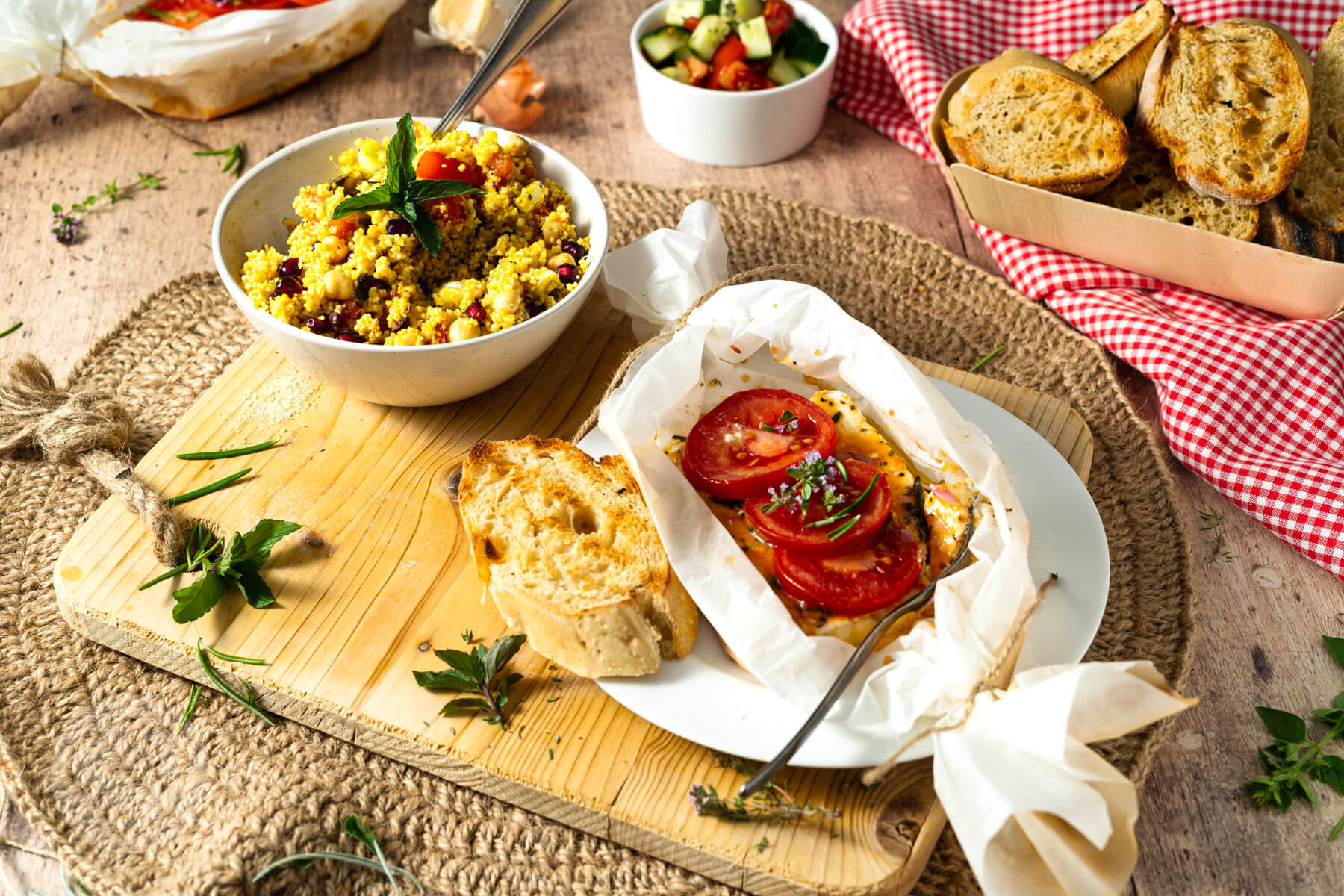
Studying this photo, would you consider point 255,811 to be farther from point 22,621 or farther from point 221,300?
point 221,300

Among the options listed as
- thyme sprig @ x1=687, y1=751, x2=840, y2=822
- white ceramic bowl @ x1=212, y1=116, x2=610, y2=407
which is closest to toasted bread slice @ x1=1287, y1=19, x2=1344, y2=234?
white ceramic bowl @ x1=212, y1=116, x2=610, y2=407

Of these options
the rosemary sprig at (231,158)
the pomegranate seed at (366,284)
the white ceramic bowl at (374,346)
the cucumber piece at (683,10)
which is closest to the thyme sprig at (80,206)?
the rosemary sprig at (231,158)

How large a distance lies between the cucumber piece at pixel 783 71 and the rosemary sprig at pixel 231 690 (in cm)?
255

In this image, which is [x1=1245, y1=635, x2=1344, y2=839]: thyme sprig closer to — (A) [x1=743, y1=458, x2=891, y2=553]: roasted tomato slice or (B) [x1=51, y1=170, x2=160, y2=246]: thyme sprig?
(A) [x1=743, y1=458, x2=891, y2=553]: roasted tomato slice

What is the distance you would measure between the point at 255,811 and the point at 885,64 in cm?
319

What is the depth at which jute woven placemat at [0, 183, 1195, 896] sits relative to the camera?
1891mm

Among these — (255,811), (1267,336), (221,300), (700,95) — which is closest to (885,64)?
(700,95)

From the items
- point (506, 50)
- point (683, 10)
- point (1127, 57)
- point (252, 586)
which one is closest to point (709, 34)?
point (683, 10)

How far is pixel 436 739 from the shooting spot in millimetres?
1925

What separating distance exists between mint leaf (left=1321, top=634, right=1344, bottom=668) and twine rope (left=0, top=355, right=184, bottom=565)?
2479 millimetres

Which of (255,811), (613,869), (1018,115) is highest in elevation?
(1018,115)

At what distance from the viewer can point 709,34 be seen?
3.45 metres

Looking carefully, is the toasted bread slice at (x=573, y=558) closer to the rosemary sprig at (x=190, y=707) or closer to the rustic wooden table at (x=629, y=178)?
the rosemary sprig at (x=190, y=707)

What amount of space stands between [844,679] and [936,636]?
0.61ft
